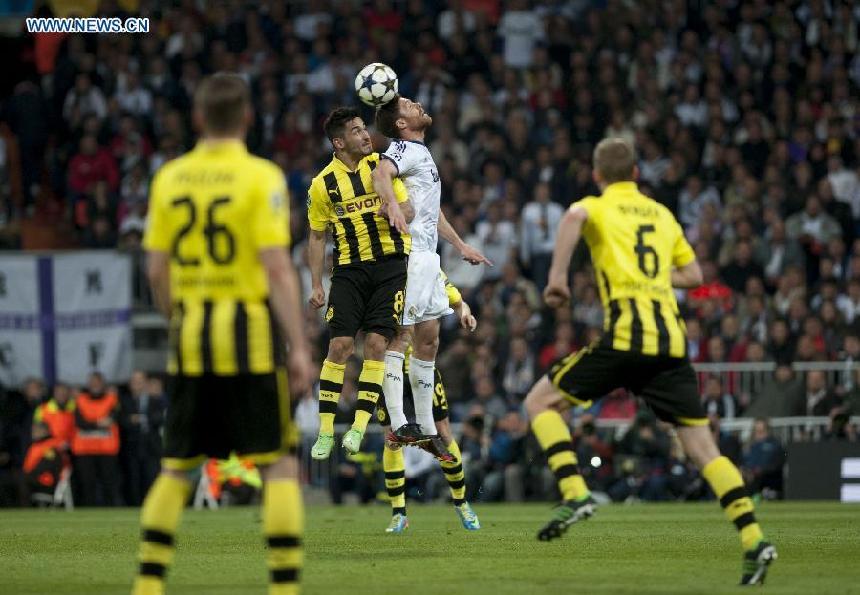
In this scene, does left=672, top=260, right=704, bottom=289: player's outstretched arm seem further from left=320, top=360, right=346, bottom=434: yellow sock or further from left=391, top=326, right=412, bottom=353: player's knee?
left=320, top=360, right=346, bottom=434: yellow sock

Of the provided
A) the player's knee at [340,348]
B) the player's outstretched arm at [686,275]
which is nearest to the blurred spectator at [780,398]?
the player's knee at [340,348]

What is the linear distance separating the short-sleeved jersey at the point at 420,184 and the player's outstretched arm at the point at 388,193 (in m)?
0.11

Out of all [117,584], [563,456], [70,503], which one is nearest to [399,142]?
[563,456]

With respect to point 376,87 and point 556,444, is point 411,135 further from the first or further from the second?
point 556,444

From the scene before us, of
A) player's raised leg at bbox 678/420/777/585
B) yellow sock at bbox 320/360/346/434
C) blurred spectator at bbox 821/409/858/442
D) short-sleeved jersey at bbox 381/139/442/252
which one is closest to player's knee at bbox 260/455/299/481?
player's raised leg at bbox 678/420/777/585

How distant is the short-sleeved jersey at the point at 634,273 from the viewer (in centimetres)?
910

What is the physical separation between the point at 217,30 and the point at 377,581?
20886mm

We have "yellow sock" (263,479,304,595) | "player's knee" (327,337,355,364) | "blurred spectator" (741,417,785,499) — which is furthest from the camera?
"blurred spectator" (741,417,785,499)

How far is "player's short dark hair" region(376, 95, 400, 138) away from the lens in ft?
42.2

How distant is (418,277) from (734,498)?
481 cm

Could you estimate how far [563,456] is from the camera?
9477 mm

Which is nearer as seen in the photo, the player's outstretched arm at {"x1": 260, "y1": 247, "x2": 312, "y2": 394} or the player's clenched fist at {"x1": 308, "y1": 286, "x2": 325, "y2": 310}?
the player's outstretched arm at {"x1": 260, "y1": 247, "x2": 312, "y2": 394}

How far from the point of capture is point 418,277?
13.1 m

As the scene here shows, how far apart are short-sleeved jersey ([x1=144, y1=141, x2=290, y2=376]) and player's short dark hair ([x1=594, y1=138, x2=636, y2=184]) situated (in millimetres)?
2724
